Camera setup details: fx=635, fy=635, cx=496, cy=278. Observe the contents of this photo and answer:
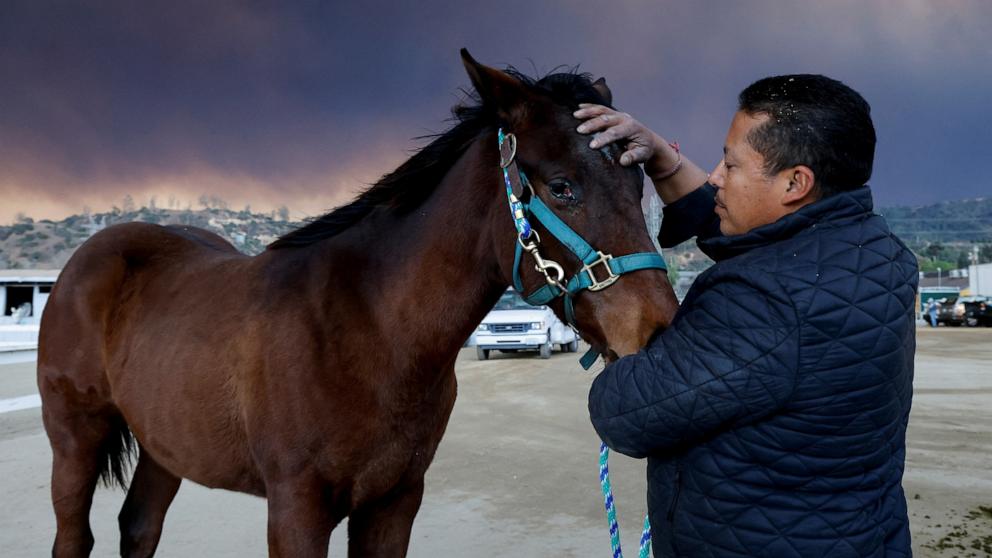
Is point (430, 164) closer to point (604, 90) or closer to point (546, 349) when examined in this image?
point (604, 90)

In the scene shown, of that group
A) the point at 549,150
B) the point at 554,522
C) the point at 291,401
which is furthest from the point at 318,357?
the point at 554,522

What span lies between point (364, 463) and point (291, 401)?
311mm

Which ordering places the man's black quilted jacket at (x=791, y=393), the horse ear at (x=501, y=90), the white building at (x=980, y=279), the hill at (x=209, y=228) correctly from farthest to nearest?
the hill at (x=209, y=228) → the white building at (x=980, y=279) → the horse ear at (x=501, y=90) → the man's black quilted jacket at (x=791, y=393)

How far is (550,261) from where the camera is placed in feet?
5.61

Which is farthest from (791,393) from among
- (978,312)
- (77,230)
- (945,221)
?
(945,221)

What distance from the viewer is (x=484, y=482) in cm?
557

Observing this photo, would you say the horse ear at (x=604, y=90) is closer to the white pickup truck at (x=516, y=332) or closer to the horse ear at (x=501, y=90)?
the horse ear at (x=501, y=90)

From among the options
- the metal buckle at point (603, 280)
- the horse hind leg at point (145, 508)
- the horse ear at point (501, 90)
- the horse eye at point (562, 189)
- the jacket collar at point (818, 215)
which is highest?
the horse ear at point (501, 90)

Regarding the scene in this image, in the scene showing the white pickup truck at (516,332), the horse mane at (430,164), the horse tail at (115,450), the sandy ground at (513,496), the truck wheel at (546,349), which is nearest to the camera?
the horse mane at (430,164)

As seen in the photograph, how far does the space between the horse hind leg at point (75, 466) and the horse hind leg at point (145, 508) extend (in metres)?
0.19

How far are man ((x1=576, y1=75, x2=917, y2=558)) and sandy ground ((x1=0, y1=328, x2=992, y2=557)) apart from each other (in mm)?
2910

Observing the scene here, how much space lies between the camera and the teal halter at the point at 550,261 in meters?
1.58

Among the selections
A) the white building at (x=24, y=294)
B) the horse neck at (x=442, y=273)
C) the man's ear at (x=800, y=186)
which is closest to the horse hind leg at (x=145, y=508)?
the horse neck at (x=442, y=273)

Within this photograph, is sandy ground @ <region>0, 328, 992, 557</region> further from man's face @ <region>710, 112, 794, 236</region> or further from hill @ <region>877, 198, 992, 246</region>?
hill @ <region>877, 198, 992, 246</region>
